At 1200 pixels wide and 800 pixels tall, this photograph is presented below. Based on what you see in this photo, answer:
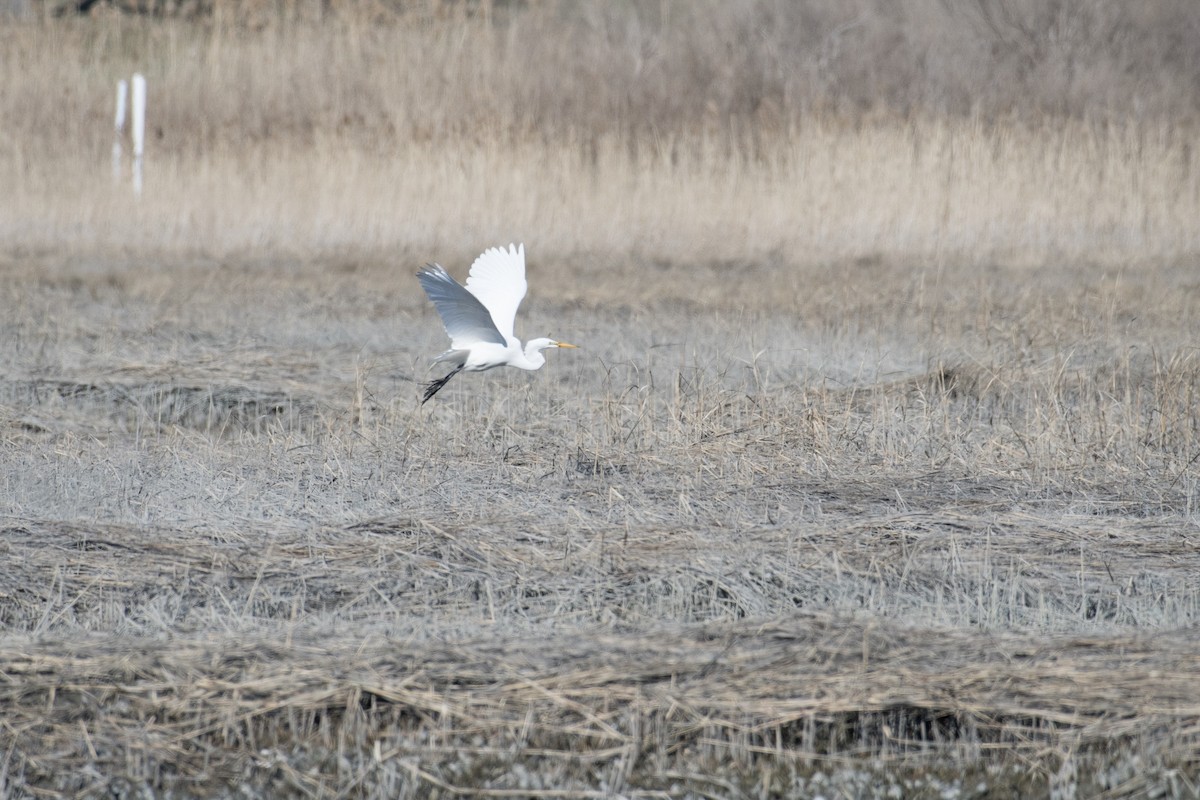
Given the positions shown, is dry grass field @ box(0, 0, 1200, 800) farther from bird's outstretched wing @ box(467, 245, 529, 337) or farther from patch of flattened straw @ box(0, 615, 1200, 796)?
bird's outstretched wing @ box(467, 245, 529, 337)

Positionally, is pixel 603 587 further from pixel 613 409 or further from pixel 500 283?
pixel 500 283

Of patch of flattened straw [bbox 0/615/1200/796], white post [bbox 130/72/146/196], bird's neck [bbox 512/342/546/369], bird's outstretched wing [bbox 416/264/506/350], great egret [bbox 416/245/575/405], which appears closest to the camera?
patch of flattened straw [bbox 0/615/1200/796]

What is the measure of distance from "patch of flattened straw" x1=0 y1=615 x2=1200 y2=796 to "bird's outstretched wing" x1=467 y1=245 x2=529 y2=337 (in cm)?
313

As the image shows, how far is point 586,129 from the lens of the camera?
1184 centimetres

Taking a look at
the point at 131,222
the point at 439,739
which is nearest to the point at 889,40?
the point at 131,222

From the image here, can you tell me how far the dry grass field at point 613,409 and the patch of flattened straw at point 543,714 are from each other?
1 centimetres

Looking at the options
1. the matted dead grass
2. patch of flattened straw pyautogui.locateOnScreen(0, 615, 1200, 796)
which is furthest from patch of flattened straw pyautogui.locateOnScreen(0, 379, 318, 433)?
patch of flattened straw pyautogui.locateOnScreen(0, 615, 1200, 796)

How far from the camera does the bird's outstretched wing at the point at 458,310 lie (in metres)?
5.49

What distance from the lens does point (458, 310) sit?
583cm

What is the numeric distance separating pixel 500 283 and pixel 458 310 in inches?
15.5

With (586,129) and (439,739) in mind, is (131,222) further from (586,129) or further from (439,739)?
(439,739)

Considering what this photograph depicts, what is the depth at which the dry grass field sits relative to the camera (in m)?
3.04

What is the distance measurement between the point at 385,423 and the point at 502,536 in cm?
189

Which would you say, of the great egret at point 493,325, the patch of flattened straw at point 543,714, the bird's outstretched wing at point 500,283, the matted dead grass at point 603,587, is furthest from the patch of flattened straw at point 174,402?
the patch of flattened straw at point 543,714
